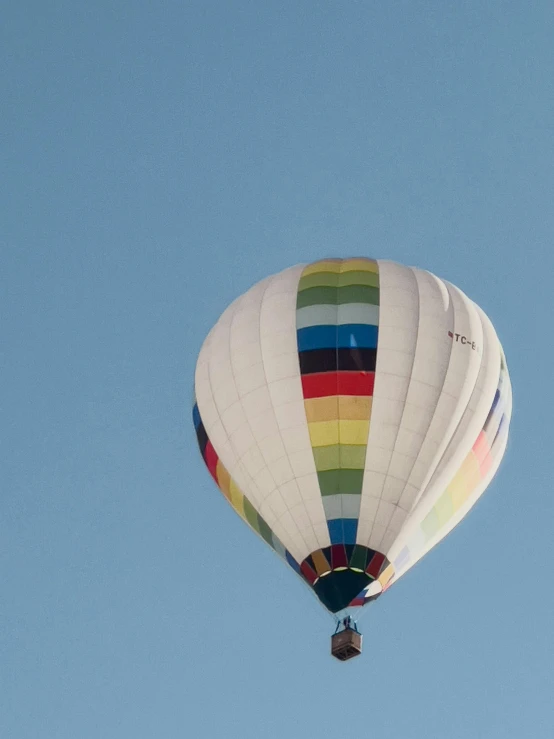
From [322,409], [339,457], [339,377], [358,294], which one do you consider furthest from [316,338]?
[339,457]

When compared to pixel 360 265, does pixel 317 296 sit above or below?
below

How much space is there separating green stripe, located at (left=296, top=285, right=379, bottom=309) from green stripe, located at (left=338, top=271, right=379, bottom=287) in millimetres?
94

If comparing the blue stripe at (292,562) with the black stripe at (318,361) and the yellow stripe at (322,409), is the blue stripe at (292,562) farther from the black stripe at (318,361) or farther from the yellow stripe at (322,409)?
the black stripe at (318,361)

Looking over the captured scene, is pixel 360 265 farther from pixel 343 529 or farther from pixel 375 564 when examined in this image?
pixel 375 564

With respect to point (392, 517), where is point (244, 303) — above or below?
above

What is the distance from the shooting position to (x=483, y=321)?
32.4 meters

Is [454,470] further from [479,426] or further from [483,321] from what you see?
[483,321]

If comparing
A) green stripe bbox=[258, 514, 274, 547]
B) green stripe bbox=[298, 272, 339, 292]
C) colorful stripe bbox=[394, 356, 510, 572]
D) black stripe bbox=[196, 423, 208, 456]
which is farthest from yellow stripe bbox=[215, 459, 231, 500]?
green stripe bbox=[298, 272, 339, 292]

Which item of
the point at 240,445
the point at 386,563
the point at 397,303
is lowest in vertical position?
the point at 386,563

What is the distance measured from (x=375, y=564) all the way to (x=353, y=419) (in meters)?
2.21

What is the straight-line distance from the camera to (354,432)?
3039 centimetres

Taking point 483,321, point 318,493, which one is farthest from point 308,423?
point 483,321

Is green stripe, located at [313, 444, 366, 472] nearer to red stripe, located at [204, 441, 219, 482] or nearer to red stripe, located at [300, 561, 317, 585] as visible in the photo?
red stripe, located at [300, 561, 317, 585]

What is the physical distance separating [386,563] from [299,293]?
4694mm
